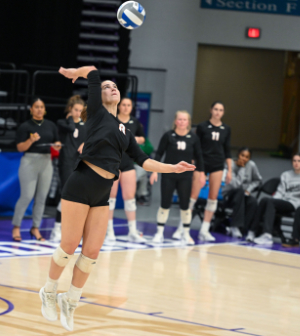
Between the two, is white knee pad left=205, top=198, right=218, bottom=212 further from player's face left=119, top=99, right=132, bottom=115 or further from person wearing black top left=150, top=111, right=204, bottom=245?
player's face left=119, top=99, right=132, bottom=115

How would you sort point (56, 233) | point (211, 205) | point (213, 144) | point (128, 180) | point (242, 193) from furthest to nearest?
1. point (242, 193)
2. point (211, 205)
3. point (213, 144)
4. point (128, 180)
5. point (56, 233)

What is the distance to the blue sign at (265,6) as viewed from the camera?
15.2m

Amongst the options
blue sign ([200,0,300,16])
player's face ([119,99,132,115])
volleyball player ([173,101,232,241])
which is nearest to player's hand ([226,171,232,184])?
volleyball player ([173,101,232,241])

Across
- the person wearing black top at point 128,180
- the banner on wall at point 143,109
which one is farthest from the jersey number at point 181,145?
the banner on wall at point 143,109

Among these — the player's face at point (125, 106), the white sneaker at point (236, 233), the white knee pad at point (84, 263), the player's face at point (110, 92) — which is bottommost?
the white sneaker at point (236, 233)

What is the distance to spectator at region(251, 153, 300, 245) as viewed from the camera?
28.6ft

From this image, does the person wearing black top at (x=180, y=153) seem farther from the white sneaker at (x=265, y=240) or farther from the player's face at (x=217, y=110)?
the white sneaker at (x=265, y=240)

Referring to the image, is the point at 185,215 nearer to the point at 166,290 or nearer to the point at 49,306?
the point at 166,290

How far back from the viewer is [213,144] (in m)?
8.48

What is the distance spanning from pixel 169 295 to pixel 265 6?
11.4 meters

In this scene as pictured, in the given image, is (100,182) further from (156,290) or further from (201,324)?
(156,290)

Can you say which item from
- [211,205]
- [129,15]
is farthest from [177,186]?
[129,15]

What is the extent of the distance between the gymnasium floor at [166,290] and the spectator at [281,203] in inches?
13.5

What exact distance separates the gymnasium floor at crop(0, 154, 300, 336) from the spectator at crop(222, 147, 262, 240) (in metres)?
0.60
